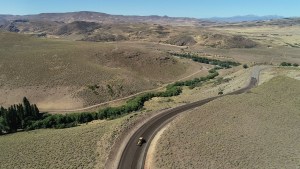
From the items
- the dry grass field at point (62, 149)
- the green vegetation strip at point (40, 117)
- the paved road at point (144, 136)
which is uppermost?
the paved road at point (144, 136)

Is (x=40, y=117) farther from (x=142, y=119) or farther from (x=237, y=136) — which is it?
(x=237, y=136)

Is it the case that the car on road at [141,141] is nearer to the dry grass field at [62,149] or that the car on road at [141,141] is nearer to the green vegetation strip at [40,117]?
the dry grass field at [62,149]

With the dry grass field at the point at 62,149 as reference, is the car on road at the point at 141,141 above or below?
above

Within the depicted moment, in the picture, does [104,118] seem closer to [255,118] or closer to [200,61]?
[255,118]

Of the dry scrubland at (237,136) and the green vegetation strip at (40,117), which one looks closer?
the dry scrubland at (237,136)

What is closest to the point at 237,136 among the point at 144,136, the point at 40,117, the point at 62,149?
the point at 144,136

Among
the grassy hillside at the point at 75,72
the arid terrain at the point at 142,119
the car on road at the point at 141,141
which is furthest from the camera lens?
the grassy hillside at the point at 75,72

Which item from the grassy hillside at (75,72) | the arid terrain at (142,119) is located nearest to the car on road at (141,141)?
the arid terrain at (142,119)
